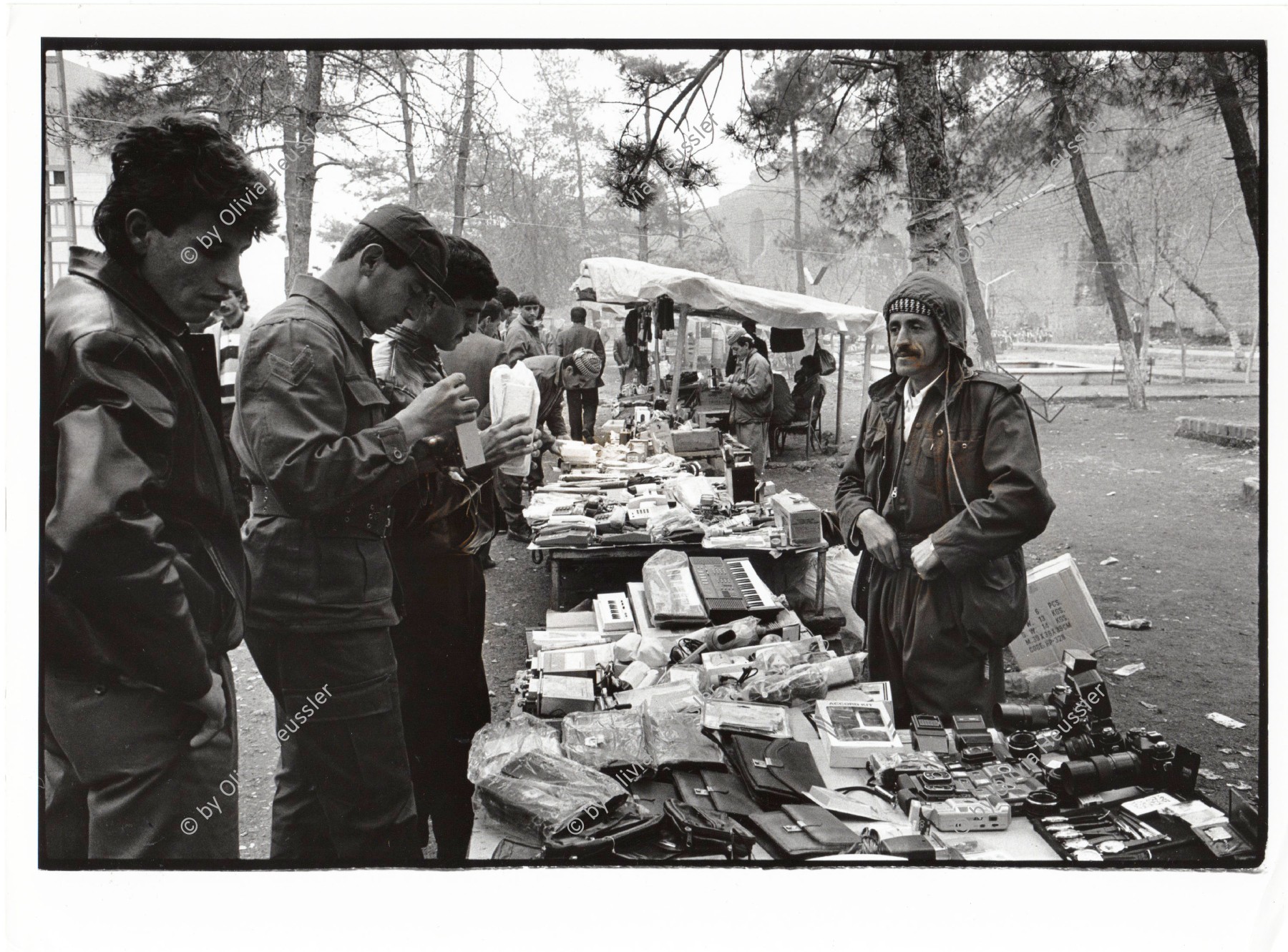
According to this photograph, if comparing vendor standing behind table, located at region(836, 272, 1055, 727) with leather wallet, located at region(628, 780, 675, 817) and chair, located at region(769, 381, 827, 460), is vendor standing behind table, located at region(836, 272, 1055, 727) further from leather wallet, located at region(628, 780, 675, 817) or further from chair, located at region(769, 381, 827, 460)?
chair, located at region(769, 381, 827, 460)

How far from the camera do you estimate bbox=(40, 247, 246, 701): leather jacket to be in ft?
7.68

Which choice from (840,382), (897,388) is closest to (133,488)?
Result: (897,388)

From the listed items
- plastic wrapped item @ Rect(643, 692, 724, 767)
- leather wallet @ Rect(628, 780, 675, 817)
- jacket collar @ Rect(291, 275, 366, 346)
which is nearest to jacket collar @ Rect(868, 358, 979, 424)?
plastic wrapped item @ Rect(643, 692, 724, 767)

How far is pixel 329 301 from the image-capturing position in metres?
2.57

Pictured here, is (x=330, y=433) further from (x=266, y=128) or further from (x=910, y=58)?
(x=910, y=58)

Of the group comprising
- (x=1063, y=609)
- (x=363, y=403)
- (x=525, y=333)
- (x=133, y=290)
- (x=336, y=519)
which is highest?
(x=525, y=333)

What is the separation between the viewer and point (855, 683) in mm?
3492

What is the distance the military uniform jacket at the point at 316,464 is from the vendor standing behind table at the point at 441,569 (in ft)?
0.75

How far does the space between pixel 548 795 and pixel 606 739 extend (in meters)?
0.36

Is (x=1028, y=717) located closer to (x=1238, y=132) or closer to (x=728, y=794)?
(x=728, y=794)

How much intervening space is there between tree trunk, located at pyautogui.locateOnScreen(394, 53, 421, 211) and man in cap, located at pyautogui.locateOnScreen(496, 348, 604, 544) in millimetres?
3048

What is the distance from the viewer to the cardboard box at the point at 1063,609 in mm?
3504

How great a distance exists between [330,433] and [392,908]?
1.49 metres
